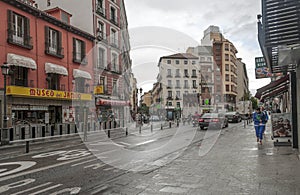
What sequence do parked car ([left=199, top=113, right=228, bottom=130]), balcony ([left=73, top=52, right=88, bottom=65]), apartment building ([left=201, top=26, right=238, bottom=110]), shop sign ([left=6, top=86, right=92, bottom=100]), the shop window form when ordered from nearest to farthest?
1. shop sign ([left=6, top=86, right=92, bottom=100])
2. the shop window
3. parked car ([left=199, top=113, right=228, bottom=130])
4. balcony ([left=73, top=52, right=88, bottom=65])
5. apartment building ([left=201, top=26, right=238, bottom=110])

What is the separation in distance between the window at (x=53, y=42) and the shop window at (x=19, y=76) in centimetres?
303

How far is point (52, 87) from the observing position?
953 inches

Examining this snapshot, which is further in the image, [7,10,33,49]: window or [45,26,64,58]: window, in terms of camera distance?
[45,26,64,58]: window

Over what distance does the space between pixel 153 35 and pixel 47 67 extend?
13.4 meters

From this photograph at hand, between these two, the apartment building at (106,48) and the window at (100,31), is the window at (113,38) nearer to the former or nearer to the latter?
the apartment building at (106,48)

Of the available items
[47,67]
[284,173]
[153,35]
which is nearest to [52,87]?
[47,67]

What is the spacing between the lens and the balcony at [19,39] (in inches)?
773

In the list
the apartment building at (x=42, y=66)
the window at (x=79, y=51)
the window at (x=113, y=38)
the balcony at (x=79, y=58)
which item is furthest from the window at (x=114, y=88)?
the window at (x=79, y=51)

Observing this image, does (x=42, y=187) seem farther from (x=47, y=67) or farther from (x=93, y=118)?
(x=93, y=118)

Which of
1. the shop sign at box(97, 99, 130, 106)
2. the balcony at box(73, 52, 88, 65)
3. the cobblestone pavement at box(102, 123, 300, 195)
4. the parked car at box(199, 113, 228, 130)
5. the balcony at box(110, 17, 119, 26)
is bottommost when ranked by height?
the cobblestone pavement at box(102, 123, 300, 195)

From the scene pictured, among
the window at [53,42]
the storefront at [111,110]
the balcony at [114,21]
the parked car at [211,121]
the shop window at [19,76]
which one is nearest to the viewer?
the shop window at [19,76]

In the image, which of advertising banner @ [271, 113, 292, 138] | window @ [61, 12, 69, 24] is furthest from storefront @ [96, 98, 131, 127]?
advertising banner @ [271, 113, 292, 138]

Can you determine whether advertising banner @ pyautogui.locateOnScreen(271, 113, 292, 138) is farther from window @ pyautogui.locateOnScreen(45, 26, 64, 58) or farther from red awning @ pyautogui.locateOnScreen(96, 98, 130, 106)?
red awning @ pyautogui.locateOnScreen(96, 98, 130, 106)

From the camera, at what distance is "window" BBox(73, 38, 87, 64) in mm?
27352
